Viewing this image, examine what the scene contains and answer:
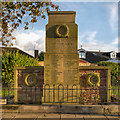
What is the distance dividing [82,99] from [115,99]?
2.40m

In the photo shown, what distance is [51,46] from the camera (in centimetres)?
752

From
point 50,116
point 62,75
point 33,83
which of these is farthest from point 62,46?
point 50,116

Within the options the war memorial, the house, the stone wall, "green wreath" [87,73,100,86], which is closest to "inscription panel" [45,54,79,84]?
the war memorial

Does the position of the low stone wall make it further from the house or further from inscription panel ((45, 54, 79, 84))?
the house

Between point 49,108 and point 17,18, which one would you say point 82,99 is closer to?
point 49,108

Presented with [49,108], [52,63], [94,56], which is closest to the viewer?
[49,108]

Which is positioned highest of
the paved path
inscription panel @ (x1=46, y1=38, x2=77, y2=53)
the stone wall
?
inscription panel @ (x1=46, y1=38, x2=77, y2=53)

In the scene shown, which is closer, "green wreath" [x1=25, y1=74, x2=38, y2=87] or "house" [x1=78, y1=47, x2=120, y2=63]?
"green wreath" [x1=25, y1=74, x2=38, y2=87]

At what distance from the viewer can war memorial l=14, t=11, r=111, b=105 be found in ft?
24.2

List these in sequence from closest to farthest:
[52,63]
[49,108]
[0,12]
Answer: [0,12], [49,108], [52,63]

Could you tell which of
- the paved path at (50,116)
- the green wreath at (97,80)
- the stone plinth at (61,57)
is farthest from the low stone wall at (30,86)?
the green wreath at (97,80)

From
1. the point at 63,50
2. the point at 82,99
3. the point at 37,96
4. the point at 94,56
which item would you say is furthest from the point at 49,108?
the point at 94,56

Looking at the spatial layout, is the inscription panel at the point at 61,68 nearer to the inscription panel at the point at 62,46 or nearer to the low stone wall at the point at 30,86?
the inscription panel at the point at 62,46

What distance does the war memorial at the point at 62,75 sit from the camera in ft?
24.2
